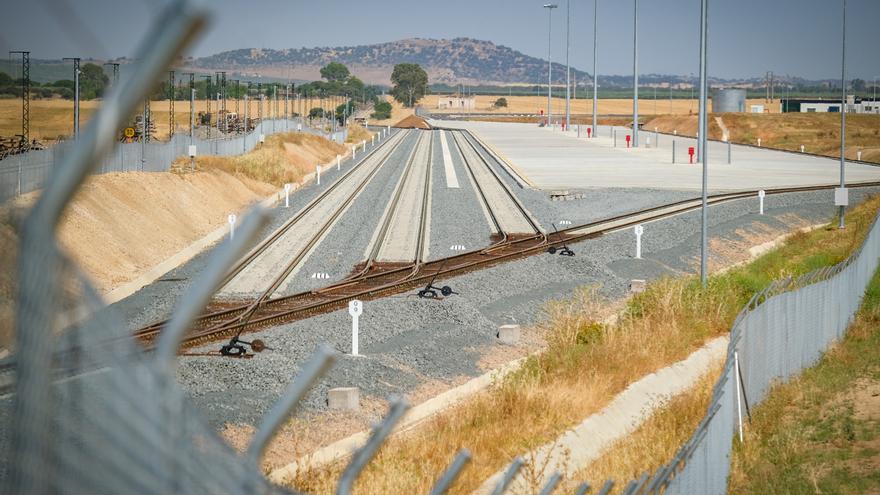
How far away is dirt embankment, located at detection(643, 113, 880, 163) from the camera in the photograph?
98.2 metres

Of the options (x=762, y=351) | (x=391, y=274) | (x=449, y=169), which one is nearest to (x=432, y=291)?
(x=391, y=274)

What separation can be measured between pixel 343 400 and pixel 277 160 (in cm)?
4509

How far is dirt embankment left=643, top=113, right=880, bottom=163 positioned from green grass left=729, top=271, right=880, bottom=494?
67576 millimetres

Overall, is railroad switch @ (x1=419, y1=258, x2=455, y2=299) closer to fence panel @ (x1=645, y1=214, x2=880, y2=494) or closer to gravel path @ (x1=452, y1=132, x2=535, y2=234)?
fence panel @ (x1=645, y1=214, x2=880, y2=494)

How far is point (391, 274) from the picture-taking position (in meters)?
26.8

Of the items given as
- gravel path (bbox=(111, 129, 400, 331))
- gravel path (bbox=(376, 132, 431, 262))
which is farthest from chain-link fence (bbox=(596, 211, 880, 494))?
gravel path (bbox=(376, 132, 431, 262))

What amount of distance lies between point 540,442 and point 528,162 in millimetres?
63161

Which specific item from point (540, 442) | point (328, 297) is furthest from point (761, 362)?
point (328, 297)

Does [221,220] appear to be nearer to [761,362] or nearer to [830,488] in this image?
[761,362]

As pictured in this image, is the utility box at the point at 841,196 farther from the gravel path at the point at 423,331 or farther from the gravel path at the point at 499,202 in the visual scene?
the gravel path at the point at 499,202

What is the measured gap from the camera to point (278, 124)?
293 ft

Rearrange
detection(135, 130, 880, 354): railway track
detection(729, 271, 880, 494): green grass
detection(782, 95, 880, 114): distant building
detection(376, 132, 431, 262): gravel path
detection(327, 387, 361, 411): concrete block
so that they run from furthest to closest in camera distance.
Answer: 1. detection(782, 95, 880, 114): distant building
2. detection(376, 132, 431, 262): gravel path
3. detection(135, 130, 880, 354): railway track
4. detection(327, 387, 361, 411): concrete block
5. detection(729, 271, 880, 494): green grass

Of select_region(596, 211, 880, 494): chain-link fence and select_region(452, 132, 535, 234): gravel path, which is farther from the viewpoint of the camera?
select_region(452, 132, 535, 234): gravel path

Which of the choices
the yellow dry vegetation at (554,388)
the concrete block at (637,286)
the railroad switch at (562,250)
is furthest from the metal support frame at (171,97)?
the concrete block at (637,286)
